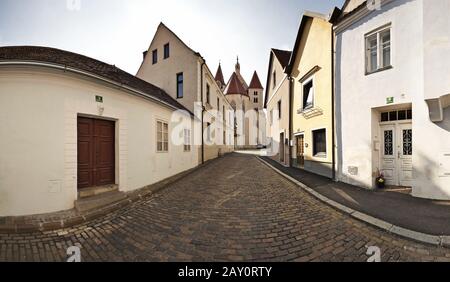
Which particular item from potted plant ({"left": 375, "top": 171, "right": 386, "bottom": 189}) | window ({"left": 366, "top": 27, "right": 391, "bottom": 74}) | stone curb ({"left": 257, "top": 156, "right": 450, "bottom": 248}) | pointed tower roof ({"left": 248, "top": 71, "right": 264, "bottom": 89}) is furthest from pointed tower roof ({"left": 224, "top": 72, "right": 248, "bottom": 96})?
stone curb ({"left": 257, "top": 156, "right": 450, "bottom": 248})

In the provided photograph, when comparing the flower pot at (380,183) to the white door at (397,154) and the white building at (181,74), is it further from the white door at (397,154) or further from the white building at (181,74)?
the white building at (181,74)

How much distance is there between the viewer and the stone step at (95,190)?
5.59m

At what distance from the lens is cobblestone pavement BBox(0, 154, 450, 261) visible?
3174 millimetres

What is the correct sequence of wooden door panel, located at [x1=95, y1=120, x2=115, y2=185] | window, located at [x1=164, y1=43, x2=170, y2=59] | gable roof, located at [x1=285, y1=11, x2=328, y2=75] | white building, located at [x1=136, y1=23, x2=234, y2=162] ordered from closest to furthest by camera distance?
wooden door panel, located at [x1=95, y1=120, x2=115, y2=185]
gable roof, located at [x1=285, y1=11, x2=328, y2=75]
white building, located at [x1=136, y1=23, x2=234, y2=162]
window, located at [x1=164, y1=43, x2=170, y2=59]

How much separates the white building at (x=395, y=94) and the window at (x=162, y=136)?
7650 millimetres

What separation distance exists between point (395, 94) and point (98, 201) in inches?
375

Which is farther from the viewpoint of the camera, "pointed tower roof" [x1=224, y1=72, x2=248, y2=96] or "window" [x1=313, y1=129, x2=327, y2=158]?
"pointed tower roof" [x1=224, y1=72, x2=248, y2=96]

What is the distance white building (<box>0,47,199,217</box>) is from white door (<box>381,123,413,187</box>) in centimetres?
910

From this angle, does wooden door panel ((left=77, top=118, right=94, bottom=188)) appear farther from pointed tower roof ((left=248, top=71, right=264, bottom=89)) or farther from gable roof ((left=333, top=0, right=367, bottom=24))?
pointed tower roof ((left=248, top=71, right=264, bottom=89))

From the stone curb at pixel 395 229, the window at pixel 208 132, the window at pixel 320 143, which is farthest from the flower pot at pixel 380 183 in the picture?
the window at pixel 208 132

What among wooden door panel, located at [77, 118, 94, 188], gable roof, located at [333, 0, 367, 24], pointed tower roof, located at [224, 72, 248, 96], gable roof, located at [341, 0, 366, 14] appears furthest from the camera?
pointed tower roof, located at [224, 72, 248, 96]

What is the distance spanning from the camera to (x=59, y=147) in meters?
5.06
